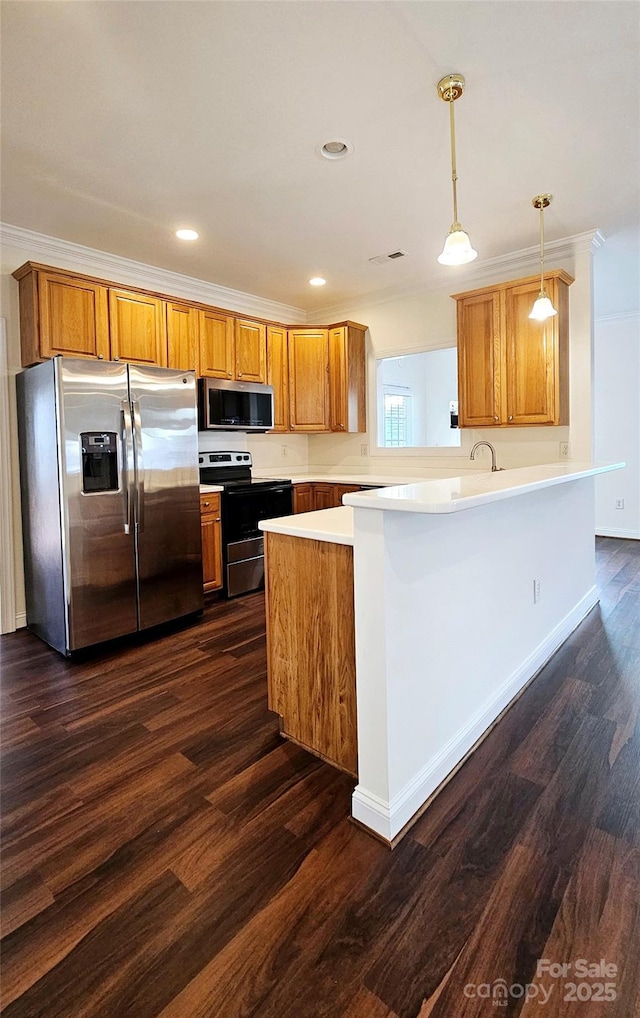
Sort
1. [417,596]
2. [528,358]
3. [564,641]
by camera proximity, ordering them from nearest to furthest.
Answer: [417,596] → [564,641] → [528,358]

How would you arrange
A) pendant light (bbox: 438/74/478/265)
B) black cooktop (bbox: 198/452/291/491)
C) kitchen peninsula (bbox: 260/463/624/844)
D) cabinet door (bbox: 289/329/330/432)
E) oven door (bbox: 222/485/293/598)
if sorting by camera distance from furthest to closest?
cabinet door (bbox: 289/329/330/432), black cooktop (bbox: 198/452/291/491), oven door (bbox: 222/485/293/598), pendant light (bbox: 438/74/478/265), kitchen peninsula (bbox: 260/463/624/844)

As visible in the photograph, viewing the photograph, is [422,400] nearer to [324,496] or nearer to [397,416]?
[397,416]

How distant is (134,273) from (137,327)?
0.63 meters

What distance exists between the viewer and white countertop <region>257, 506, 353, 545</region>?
174cm

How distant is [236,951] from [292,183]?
133 inches

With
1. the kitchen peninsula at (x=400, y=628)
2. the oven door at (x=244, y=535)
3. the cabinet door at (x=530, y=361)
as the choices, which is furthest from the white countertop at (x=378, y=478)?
the kitchen peninsula at (x=400, y=628)

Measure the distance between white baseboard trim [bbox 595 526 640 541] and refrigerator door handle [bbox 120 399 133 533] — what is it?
5.72 m

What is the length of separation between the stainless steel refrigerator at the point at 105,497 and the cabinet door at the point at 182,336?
0.67 meters

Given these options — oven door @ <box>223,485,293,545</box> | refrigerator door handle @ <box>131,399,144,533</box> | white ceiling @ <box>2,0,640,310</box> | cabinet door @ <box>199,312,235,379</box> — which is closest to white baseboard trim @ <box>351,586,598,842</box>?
refrigerator door handle @ <box>131,399,144,533</box>

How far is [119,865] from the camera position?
150cm

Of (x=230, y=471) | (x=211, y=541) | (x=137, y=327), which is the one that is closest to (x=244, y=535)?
(x=211, y=541)

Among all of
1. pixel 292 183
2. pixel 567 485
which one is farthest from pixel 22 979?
pixel 292 183

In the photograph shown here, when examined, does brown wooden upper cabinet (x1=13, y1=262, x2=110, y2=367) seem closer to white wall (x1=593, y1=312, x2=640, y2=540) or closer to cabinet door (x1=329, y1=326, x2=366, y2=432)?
cabinet door (x1=329, y1=326, x2=366, y2=432)

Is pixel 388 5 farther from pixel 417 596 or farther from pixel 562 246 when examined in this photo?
pixel 562 246
